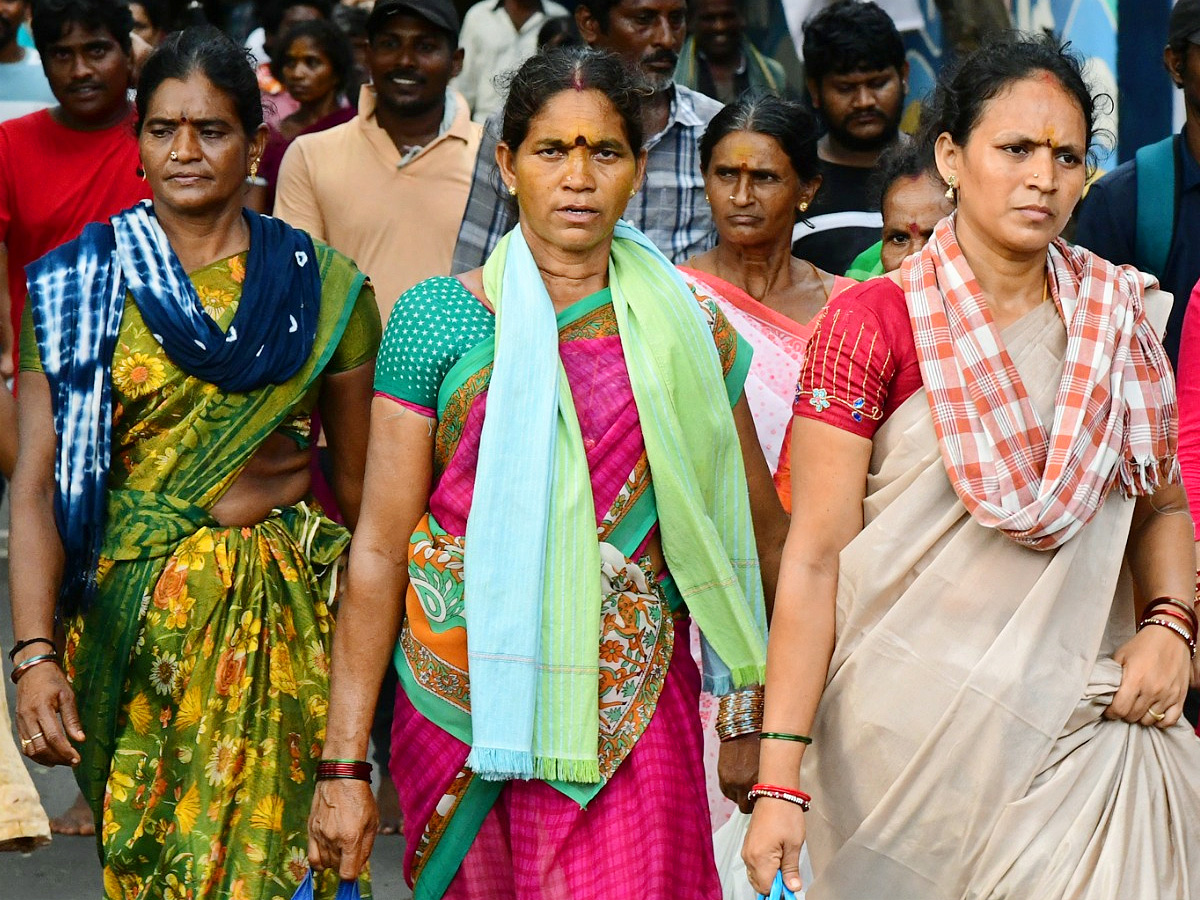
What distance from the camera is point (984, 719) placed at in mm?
3391

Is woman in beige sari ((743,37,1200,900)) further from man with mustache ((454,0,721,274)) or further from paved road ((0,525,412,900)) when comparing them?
paved road ((0,525,412,900))

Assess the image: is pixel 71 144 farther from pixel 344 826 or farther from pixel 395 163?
pixel 344 826

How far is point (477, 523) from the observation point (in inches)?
142

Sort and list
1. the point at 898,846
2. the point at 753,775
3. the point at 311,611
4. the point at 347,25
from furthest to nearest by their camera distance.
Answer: the point at 347,25 → the point at 311,611 → the point at 753,775 → the point at 898,846

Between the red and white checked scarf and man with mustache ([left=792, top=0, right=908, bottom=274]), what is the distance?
2.76m

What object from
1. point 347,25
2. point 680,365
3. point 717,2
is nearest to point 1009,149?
point 680,365

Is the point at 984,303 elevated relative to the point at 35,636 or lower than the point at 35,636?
elevated

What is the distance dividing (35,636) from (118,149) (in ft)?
8.43

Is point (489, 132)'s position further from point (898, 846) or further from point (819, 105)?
point (898, 846)

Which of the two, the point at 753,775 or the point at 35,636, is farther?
the point at 35,636

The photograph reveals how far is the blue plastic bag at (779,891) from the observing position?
132 inches

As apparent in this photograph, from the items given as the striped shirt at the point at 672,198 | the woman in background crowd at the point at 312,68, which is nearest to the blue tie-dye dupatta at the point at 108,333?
the striped shirt at the point at 672,198

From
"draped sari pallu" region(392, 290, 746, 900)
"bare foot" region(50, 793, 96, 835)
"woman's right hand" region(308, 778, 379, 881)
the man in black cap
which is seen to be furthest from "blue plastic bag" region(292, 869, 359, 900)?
the man in black cap

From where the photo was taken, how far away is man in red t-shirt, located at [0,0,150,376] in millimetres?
6199
